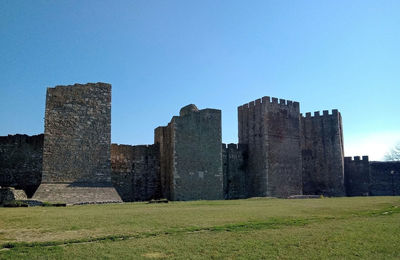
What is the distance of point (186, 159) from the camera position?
75.2ft

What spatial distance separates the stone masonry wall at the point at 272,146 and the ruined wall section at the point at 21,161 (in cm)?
1475

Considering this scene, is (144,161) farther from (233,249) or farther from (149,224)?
(233,249)

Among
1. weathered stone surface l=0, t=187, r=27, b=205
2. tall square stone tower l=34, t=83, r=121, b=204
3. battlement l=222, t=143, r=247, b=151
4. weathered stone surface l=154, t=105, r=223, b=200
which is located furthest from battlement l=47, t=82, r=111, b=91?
battlement l=222, t=143, r=247, b=151

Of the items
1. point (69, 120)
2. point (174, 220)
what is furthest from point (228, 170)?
point (174, 220)

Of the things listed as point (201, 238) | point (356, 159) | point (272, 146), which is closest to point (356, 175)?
point (356, 159)

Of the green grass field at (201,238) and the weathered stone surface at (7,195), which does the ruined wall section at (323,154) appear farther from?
the green grass field at (201,238)

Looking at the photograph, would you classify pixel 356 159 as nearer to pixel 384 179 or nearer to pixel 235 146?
pixel 384 179

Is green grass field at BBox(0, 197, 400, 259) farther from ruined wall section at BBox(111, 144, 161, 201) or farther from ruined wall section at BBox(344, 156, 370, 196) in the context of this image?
ruined wall section at BBox(344, 156, 370, 196)

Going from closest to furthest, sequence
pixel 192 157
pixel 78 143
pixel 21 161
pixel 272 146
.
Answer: pixel 78 143
pixel 21 161
pixel 192 157
pixel 272 146

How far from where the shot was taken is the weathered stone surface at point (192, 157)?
22625 millimetres

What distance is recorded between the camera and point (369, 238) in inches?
284

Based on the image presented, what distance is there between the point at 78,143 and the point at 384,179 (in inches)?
1038

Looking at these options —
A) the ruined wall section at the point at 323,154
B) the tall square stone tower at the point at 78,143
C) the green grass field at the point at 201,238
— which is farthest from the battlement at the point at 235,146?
the green grass field at the point at 201,238

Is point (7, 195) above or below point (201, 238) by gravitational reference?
above
